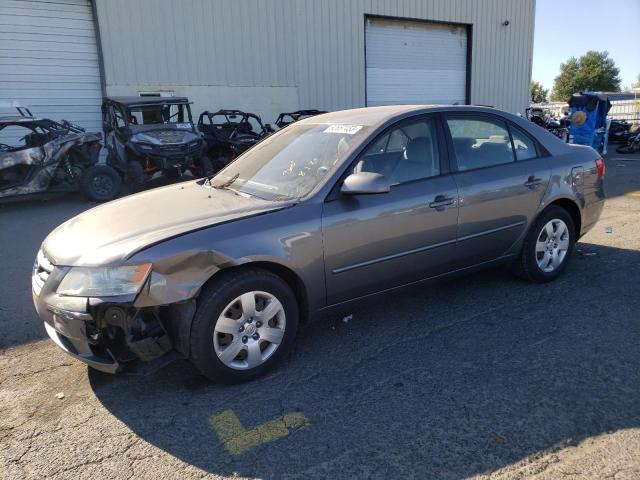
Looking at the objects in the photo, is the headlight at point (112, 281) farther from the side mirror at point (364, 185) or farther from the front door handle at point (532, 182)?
the front door handle at point (532, 182)

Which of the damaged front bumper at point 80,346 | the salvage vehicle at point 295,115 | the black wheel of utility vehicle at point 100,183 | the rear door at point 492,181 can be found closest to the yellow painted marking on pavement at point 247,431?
the damaged front bumper at point 80,346

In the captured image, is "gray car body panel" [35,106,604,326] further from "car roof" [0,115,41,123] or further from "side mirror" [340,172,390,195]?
"car roof" [0,115,41,123]

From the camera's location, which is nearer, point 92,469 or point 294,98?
point 92,469

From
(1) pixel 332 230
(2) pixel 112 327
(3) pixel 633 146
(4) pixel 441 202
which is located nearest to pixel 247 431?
(2) pixel 112 327

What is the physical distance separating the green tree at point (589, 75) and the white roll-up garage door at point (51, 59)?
73370 mm

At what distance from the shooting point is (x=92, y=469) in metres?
2.42

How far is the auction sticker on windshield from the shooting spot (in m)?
3.67

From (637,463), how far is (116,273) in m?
2.66

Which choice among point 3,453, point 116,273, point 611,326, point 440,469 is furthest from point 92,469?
point 611,326

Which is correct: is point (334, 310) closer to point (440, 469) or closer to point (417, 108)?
point (440, 469)

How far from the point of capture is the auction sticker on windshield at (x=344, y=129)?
3674 millimetres

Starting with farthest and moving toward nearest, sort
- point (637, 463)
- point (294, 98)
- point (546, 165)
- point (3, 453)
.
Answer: point (294, 98), point (546, 165), point (3, 453), point (637, 463)

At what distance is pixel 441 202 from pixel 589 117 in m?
12.6

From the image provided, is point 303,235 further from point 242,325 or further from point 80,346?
point 80,346
